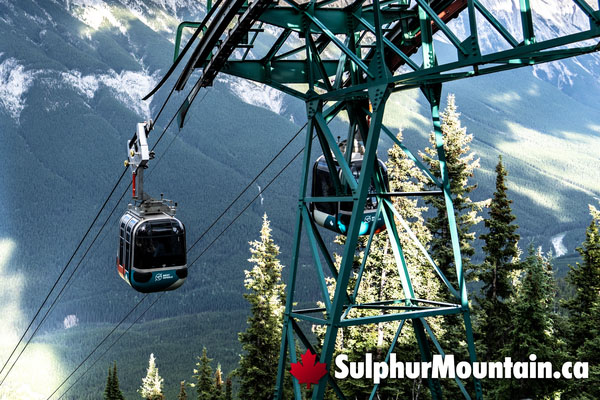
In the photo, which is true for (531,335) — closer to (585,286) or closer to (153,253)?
(585,286)

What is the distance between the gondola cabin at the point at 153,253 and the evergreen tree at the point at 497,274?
601 inches

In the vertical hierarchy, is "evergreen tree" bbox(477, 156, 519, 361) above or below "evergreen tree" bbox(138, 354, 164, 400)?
above

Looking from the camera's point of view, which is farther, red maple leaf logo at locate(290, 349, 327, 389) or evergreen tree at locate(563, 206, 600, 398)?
evergreen tree at locate(563, 206, 600, 398)

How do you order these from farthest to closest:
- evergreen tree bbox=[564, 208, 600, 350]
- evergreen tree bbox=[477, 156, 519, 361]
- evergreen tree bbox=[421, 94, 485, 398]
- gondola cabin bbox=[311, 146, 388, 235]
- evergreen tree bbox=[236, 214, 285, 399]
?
evergreen tree bbox=[236, 214, 285, 399], evergreen tree bbox=[477, 156, 519, 361], evergreen tree bbox=[564, 208, 600, 350], evergreen tree bbox=[421, 94, 485, 398], gondola cabin bbox=[311, 146, 388, 235]

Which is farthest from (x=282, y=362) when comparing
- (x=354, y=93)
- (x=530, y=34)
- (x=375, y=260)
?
(x=375, y=260)

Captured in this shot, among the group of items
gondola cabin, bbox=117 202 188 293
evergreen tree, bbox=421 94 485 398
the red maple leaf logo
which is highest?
evergreen tree, bbox=421 94 485 398

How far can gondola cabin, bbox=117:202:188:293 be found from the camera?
18.6 metres

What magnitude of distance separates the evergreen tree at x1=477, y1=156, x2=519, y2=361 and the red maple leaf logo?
1822 cm

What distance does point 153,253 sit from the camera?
18.7 m

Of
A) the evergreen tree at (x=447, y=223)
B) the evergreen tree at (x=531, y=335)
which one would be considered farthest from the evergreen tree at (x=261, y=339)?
the evergreen tree at (x=531, y=335)

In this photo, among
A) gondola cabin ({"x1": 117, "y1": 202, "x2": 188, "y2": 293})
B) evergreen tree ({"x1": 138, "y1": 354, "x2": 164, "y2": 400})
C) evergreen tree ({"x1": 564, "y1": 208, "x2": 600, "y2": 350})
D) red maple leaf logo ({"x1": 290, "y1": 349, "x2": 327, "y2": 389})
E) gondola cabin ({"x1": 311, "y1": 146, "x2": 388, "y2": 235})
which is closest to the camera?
red maple leaf logo ({"x1": 290, "y1": 349, "x2": 327, "y2": 389})

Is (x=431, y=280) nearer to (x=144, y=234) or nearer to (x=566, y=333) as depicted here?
(x=566, y=333)

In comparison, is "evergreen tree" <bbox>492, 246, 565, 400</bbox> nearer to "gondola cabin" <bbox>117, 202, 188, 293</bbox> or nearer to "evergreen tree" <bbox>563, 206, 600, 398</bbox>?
"evergreen tree" <bbox>563, 206, 600, 398</bbox>

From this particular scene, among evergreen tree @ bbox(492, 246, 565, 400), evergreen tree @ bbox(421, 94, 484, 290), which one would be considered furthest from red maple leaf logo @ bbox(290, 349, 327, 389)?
evergreen tree @ bbox(421, 94, 484, 290)
